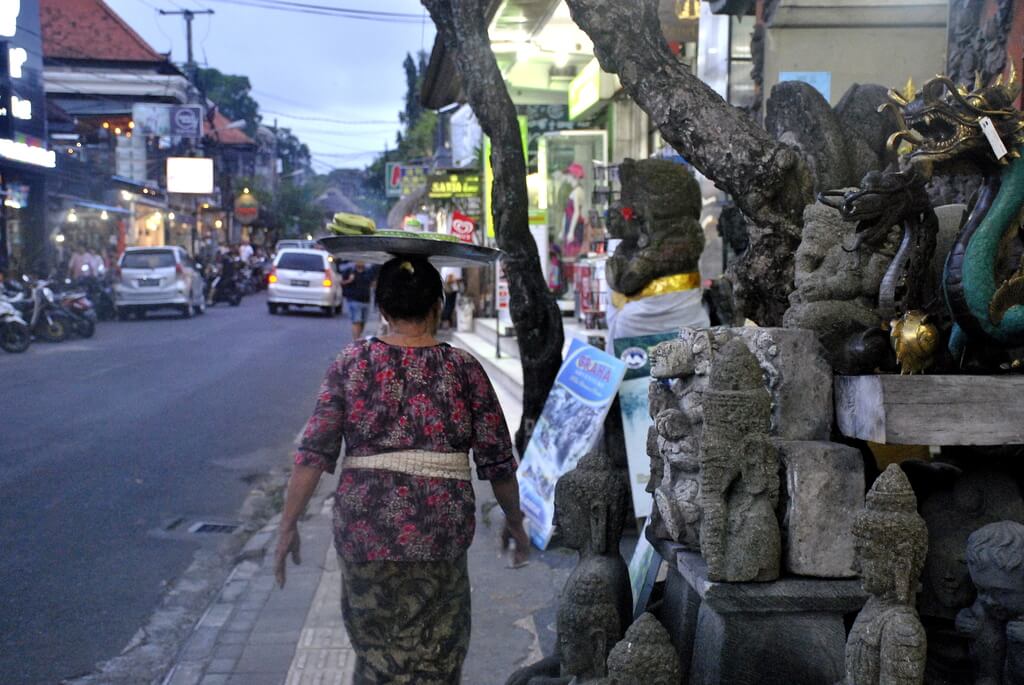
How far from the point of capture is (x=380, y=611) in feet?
12.0

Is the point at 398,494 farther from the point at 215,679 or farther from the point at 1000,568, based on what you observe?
the point at 215,679

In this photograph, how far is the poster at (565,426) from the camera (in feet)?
19.7

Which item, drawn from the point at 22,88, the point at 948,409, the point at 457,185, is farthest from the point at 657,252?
the point at 22,88

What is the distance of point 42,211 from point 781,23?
25.1 metres

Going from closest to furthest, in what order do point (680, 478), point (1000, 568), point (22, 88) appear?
point (1000, 568), point (680, 478), point (22, 88)

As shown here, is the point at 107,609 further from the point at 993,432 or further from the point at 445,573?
the point at 993,432

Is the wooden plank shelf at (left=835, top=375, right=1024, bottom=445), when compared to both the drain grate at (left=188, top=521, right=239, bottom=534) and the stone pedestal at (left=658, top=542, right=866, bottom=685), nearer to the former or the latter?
the stone pedestal at (left=658, top=542, right=866, bottom=685)

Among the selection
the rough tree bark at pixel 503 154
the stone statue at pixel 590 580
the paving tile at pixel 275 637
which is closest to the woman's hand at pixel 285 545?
the stone statue at pixel 590 580

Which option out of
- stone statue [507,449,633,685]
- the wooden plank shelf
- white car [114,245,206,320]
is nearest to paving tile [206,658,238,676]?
stone statue [507,449,633,685]

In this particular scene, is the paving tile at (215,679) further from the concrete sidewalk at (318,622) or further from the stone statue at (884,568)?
the stone statue at (884,568)

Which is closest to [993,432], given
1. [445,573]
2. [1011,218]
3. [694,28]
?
→ [1011,218]

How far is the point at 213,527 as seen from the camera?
7.85 m

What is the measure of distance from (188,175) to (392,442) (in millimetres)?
46219

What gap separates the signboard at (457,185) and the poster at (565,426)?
14.6 meters
